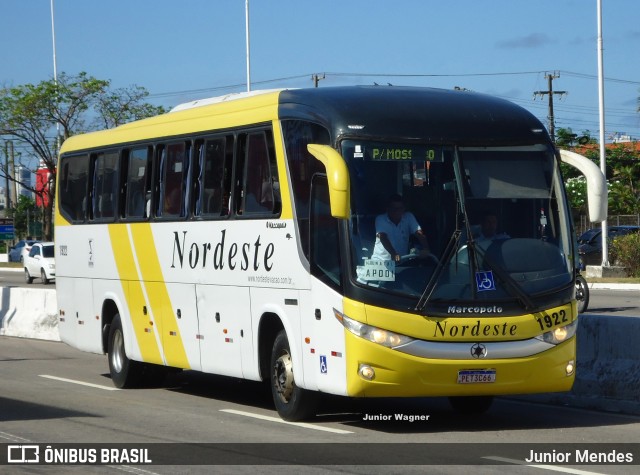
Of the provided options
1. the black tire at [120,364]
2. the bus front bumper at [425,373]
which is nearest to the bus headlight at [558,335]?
the bus front bumper at [425,373]

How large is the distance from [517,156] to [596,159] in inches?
2441

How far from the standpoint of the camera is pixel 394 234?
434 inches

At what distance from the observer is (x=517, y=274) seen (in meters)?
11.2

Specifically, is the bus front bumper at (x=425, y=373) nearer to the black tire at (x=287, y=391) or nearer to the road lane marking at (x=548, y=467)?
the black tire at (x=287, y=391)

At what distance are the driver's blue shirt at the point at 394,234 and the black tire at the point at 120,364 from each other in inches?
240

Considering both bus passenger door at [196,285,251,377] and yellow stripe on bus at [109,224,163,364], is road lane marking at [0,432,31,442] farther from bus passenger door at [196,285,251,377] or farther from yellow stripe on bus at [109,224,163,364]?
yellow stripe on bus at [109,224,163,364]

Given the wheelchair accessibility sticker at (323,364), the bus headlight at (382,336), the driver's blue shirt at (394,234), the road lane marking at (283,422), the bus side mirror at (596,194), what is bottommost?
the road lane marking at (283,422)

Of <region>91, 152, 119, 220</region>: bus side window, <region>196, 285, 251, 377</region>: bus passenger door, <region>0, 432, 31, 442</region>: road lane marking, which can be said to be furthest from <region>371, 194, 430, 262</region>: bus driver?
<region>91, 152, 119, 220</region>: bus side window

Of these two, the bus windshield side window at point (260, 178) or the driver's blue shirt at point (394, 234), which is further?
the bus windshield side window at point (260, 178)

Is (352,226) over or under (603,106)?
under

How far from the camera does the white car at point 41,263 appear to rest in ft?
154

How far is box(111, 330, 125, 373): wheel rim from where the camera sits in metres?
16.3

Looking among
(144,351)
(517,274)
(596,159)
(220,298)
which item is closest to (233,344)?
(220,298)

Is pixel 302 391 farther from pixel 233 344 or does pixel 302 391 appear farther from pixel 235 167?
pixel 235 167
